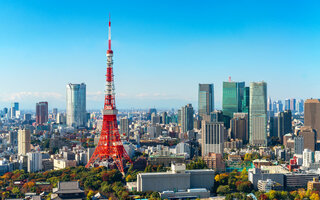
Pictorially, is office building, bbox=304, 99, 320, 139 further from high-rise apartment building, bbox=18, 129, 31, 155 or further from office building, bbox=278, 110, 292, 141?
high-rise apartment building, bbox=18, 129, 31, 155

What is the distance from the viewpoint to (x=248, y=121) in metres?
39.2

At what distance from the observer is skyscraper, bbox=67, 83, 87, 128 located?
190 ft

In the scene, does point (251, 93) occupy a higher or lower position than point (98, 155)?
higher

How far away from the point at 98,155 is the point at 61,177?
10.2ft

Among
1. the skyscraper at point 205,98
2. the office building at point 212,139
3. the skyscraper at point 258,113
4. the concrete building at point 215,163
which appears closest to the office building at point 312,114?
the skyscraper at point 258,113

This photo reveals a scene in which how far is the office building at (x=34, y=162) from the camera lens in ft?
74.3

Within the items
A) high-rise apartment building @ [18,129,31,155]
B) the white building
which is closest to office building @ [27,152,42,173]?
high-rise apartment building @ [18,129,31,155]

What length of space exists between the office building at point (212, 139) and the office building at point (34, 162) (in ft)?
33.8

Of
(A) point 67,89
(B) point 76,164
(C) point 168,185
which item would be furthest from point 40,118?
(C) point 168,185

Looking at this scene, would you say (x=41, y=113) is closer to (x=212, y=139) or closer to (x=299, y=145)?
(x=212, y=139)

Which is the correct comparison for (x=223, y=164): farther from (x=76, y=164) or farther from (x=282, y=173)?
(x=76, y=164)

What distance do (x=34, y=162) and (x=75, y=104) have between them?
35.6 metres

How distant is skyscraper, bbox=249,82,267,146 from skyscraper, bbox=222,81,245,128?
655 cm

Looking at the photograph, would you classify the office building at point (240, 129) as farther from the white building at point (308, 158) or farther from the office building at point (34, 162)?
the office building at point (34, 162)
